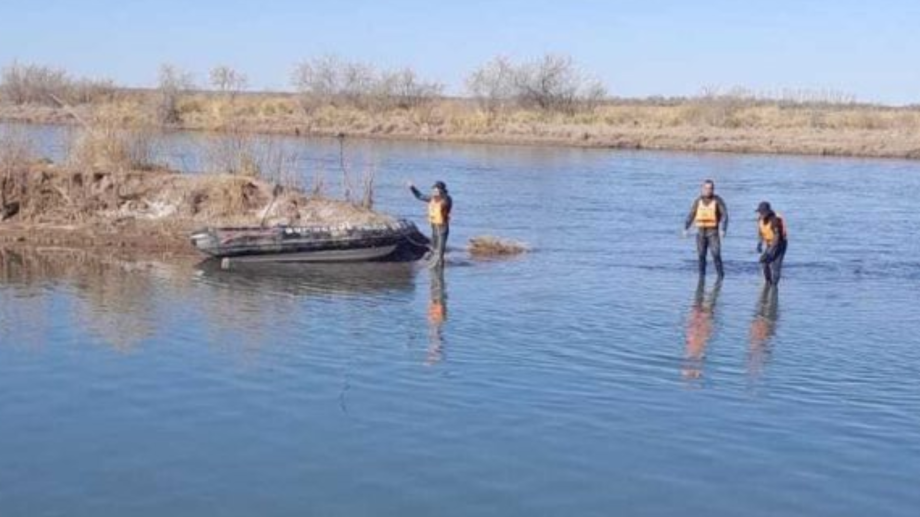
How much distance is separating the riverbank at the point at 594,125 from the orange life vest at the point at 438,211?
34.6m

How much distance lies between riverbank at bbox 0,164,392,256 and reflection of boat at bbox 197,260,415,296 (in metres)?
2.44

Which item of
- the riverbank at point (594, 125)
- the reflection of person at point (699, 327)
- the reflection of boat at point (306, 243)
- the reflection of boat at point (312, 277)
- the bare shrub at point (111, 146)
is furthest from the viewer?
the riverbank at point (594, 125)

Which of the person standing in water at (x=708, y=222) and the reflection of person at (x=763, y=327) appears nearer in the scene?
the reflection of person at (x=763, y=327)

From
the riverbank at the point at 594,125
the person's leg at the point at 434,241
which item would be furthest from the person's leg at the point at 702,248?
the riverbank at the point at 594,125

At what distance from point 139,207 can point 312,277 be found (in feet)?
20.5

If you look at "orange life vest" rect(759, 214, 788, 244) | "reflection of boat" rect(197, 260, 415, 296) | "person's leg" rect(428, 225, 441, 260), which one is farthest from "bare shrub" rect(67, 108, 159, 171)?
"orange life vest" rect(759, 214, 788, 244)

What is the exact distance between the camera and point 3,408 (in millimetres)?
12672

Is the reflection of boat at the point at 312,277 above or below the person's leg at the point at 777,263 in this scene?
below

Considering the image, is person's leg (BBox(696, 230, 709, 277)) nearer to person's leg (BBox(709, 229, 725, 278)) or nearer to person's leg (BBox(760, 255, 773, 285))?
person's leg (BBox(709, 229, 725, 278))

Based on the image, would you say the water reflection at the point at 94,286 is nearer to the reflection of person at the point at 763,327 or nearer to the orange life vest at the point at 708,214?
the reflection of person at the point at 763,327

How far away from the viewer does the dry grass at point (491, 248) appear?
2594 cm

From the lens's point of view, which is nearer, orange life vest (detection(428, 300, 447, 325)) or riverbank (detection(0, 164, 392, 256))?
orange life vest (detection(428, 300, 447, 325))

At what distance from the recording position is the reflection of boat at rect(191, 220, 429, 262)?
23.9 m

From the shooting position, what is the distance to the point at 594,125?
3083 inches
